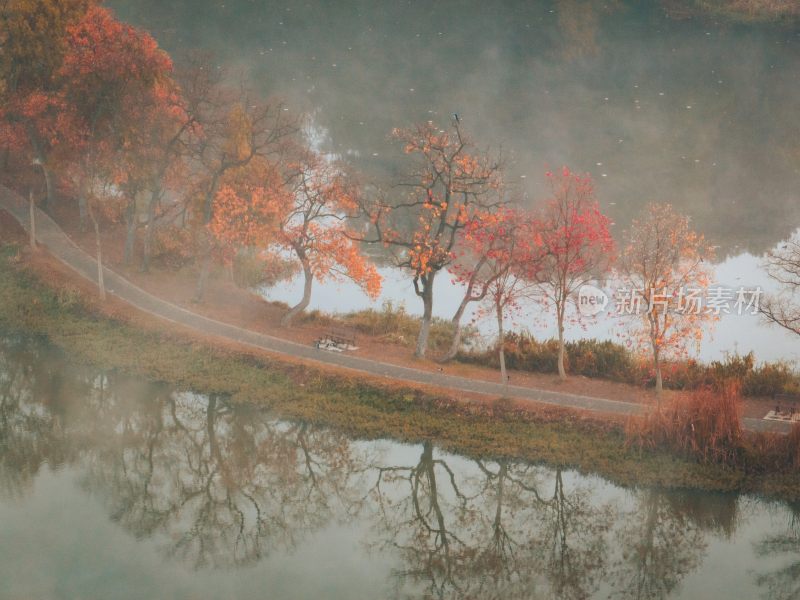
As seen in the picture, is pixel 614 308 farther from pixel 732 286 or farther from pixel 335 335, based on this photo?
pixel 335 335

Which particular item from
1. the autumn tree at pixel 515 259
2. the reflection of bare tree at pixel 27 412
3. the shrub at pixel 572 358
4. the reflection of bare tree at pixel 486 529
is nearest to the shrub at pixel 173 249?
the reflection of bare tree at pixel 27 412

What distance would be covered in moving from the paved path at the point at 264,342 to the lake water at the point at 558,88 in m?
7.09

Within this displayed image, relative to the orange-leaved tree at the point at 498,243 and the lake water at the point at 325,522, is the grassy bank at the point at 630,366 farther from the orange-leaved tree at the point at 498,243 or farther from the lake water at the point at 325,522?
the lake water at the point at 325,522

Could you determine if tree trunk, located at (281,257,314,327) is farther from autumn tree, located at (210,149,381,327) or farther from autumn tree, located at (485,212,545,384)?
autumn tree, located at (485,212,545,384)

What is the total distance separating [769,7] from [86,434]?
73.9 metres

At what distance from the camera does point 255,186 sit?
42875 mm

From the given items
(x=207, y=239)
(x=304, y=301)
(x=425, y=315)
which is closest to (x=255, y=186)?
(x=207, y=239)

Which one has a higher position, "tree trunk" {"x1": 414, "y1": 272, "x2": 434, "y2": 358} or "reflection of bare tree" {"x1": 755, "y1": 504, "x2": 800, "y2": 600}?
"tree trunk" {"x1": 414, "y1": 272, "x2": 434, "y2": 358}

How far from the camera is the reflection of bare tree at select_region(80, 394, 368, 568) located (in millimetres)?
27578

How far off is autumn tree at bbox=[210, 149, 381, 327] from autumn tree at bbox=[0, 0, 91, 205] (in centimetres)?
949

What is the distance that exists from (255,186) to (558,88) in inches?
1693

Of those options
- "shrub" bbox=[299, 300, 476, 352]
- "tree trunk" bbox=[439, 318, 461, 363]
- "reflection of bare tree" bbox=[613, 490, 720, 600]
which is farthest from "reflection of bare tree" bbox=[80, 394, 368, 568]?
"reflection of bare tree" bbox=[613, 490, 720, 600]

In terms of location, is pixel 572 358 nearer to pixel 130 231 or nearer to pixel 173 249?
pixel 173 249

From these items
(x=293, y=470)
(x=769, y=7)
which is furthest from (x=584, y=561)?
(x=769, y=7)
